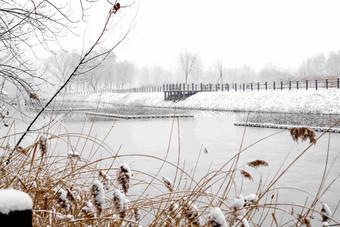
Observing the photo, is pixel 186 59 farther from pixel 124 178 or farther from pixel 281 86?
pixel 124 178

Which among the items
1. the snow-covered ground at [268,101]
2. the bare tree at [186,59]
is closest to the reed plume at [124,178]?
the snow-covered ground at [268,101]

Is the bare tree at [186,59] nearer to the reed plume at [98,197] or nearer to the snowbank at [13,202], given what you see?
the reed plume at [98,197]

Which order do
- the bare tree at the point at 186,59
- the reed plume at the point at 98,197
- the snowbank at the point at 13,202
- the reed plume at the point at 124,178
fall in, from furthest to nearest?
the bare tree at the point at 186,59
the reed plume at the point at 124,178
the reed plume at the point at 98,197
the snowbank at the point at 13,202

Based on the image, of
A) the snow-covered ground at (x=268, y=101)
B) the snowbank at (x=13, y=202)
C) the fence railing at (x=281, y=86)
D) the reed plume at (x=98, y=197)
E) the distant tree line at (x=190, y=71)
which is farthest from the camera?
the distant tree line at (x=190, y=71)

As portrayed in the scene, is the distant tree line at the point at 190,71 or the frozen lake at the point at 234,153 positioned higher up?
the distant tree line at the point at 190,71

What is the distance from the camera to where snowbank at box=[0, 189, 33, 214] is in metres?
0.68

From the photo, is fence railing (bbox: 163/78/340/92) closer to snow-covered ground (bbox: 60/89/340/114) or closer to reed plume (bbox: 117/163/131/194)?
snow-covered ground (bbox: 60/89/340/114)

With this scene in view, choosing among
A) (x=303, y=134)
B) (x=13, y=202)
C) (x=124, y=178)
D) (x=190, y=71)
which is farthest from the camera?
(x=190, y=71)

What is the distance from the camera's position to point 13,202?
696 millimetres

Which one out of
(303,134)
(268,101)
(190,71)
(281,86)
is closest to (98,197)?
(303,134)

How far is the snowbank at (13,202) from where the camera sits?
0.68 metres

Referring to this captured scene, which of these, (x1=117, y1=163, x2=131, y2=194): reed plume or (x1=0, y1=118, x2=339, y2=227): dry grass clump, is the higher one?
(x1=117, y1=163, x2=131, y2=194): reed plume

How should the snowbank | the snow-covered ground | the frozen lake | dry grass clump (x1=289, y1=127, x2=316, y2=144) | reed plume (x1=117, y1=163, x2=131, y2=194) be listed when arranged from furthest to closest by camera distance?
1. the snow-covered ground
2. the frozen lake
3. dry grass clump (x1=289, y1=127, x2=316, y2=144)
4. reed plume (x1=117, y1=163, x2=131, y2=194)
5. the snowbank

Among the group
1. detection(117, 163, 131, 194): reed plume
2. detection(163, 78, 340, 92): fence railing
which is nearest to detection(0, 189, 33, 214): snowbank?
detection(117, 163, 131, 194): reed plume
